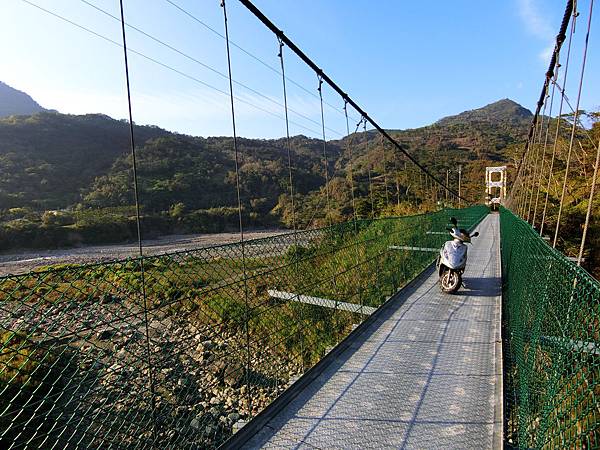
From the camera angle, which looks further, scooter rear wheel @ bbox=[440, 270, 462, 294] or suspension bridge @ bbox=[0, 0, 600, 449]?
scooter rear wheel @ bbox=[440, 270, 462, 294]

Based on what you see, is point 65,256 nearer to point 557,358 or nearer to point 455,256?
point 455,256

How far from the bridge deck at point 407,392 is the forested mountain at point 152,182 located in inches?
501

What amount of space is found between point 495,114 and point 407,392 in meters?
112

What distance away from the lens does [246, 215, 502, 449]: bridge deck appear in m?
1.83

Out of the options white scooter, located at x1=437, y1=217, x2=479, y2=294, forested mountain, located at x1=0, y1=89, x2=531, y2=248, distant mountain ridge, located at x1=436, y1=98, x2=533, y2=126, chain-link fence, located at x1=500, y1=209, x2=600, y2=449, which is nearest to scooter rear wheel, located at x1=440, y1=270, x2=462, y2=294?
white scooter, located at x1=437, y1=217, x2=479, y2=294

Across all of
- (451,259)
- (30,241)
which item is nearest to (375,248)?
(451,259)

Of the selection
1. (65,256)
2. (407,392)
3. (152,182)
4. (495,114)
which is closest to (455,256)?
(407,392)

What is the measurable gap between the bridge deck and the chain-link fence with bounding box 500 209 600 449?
0.75 ft

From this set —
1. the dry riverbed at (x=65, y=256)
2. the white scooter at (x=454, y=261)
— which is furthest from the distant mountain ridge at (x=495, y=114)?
the white scooter at (x=454, y=261)

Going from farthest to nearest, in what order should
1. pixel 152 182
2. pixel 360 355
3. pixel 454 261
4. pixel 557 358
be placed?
pixel 152 182 → pixel 454 261 → pixel 360 355 → pixel 557 358

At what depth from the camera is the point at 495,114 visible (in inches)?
3740

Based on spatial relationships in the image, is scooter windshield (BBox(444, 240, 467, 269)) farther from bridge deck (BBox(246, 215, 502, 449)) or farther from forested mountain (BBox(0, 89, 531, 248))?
forested mountain (BBox(0, 89, 531, 248))

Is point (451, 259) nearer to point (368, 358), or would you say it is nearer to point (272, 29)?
point (368, 358)

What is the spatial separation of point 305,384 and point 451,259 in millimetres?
2856
